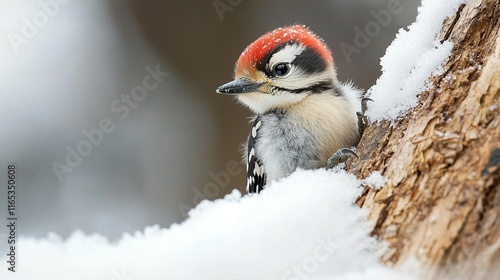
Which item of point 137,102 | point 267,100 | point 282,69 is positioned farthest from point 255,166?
point 137,102

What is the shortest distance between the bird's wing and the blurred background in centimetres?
172

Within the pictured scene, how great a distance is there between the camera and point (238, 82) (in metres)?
3.09

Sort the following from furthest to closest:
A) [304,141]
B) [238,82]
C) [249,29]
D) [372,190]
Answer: [249,29] → [238,82] → [304,141] → [372,190]

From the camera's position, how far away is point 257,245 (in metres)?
1.91

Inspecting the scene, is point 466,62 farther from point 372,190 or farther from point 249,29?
point 249,29

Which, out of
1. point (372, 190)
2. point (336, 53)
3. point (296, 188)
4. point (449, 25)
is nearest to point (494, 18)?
point (449, 25)

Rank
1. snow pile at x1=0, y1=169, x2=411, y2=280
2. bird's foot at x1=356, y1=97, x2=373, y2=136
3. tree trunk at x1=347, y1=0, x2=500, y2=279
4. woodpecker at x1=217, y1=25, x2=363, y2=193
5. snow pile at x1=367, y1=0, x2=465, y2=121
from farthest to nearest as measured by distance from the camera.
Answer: woodpecker at x1=217, y1=25, x2=363, y2=193
bird's foot at x1=356, y1=97, x2=373, y2=136
snow pile at x1=367, y1=0, x2=465, y2=121
snow pile at x1=0, y1=169, x2=411, y2=280
tree trunk at x1=347, y1=0, x2=500, y2=279

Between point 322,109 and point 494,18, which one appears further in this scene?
point 322,109

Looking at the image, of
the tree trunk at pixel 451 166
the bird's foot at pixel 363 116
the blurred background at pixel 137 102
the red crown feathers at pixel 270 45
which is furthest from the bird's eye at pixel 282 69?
the blurred background at pixel 137 102

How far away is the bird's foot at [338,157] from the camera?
7.91 feet

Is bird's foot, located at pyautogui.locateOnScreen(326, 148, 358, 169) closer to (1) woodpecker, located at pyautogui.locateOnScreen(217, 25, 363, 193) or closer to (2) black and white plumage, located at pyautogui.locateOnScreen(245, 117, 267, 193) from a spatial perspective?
(1) woodpecker, located at pyautogui.locateOnScreen(217, 25, 363, 193)

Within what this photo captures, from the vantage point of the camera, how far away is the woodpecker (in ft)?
9.18

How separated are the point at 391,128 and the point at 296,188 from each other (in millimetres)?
473

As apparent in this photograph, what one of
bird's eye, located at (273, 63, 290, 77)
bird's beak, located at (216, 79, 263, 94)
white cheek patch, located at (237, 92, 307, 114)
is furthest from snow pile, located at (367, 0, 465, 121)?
bird's beak, located at (216, 79, 263, 94)
